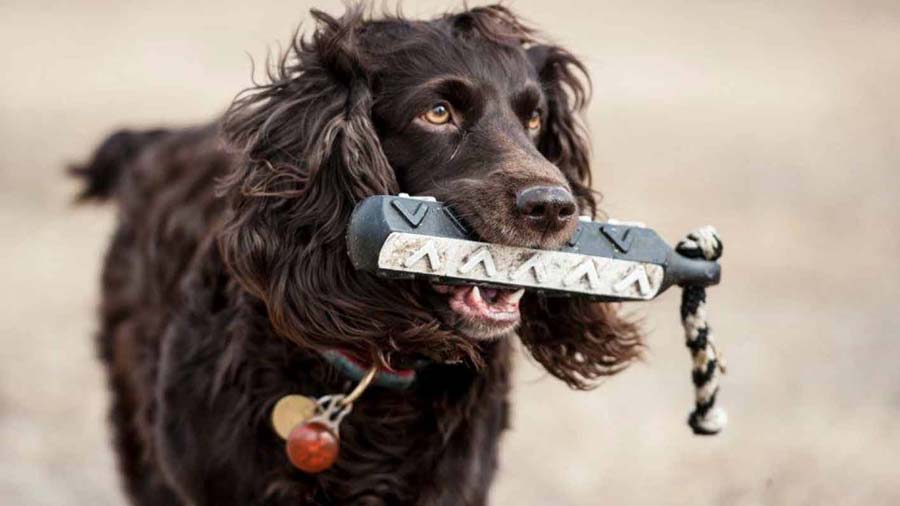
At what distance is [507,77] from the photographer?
3.22 m

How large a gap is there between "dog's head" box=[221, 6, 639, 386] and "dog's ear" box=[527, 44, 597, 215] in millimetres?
175

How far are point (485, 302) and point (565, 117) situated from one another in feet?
2.48

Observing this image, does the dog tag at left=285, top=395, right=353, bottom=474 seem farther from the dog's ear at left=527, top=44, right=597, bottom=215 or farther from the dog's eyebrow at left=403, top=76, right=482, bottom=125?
the dog's ear at left=527, top=44, right=597, bottom=215

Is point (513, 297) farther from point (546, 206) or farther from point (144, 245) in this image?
point (144, 245)

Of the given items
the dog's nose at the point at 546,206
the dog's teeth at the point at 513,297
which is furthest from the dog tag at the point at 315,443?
the dog's nose at the point at 546,206

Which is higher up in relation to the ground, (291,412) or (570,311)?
(570,311)

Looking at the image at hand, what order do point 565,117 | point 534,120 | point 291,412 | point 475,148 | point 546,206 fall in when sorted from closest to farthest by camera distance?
1. point 546,206
2. point 475,148
3. point 291,412
4. point 534,120
5. point 565,117

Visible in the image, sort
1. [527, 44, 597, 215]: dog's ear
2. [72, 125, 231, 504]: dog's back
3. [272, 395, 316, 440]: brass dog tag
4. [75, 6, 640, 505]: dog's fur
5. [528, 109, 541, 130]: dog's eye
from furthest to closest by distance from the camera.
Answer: [72, 125, 231, 504]: dog's back < [527, 44, 597, 215]: dog's ear < [528, 109, 541, 130]: dog's eye < [272, 395, 316, 440]: brass dog tag < [75, 6, 640, 505]: dog's fur

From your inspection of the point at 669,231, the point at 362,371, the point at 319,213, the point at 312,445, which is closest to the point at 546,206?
the point at 319,213

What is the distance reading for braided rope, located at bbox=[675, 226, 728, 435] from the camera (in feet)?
10.4

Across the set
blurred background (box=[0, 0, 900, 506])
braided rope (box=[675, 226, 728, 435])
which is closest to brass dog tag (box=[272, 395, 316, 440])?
braided rope (box=[675, 226, 728, 435])

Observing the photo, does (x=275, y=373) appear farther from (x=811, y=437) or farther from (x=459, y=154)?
(x=811, y=437)

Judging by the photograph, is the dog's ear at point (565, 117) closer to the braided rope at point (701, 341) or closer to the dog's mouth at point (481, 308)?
the braided rope at point (701, 341)

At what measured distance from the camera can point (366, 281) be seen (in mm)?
3035
